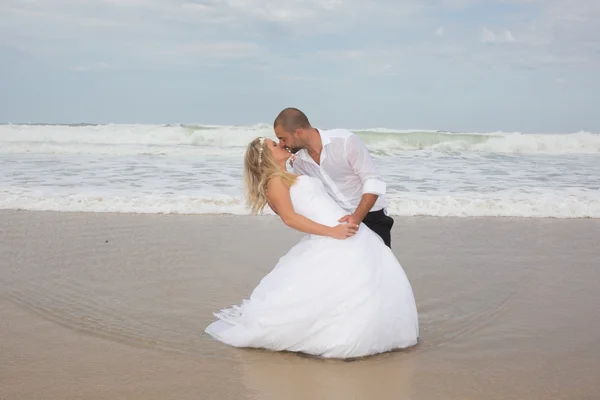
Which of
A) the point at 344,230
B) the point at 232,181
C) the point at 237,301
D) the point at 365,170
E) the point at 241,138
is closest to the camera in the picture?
the point at 344,230

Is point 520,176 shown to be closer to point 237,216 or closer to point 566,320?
point 237,216

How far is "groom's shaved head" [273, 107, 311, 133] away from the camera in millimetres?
4273

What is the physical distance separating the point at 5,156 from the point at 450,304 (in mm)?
16778

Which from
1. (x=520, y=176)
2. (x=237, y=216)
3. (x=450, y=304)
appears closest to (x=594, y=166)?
(x=520, y=176)

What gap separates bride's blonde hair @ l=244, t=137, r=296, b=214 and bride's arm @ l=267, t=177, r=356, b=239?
0.04 metres

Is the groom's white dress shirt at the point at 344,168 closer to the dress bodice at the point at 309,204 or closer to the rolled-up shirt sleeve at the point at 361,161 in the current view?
the rolled-up shirt sleeve at the point at 361,161

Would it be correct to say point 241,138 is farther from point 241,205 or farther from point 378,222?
point 378,222

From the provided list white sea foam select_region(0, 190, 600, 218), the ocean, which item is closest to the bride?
white sea foam select_region(0, 190, 600, 218)

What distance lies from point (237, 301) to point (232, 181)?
752 cm

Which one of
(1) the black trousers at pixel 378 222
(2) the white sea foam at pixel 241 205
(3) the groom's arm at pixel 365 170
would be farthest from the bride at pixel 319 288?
(2) the white sea foam at pixel 241 205

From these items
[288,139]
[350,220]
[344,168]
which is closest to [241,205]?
[344,168]

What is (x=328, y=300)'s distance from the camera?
4.07m

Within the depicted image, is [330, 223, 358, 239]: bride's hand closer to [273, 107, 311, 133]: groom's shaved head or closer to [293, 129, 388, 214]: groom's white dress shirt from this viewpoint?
[293, 129, 388, 214]: groom's white dress shirt

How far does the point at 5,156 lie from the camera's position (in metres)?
19.0
